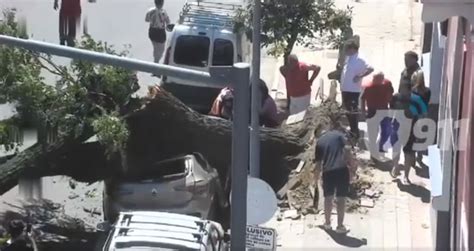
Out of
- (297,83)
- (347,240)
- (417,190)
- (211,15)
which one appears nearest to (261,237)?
(347,240)

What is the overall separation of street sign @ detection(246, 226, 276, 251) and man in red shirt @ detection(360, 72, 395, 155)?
14.7 feet

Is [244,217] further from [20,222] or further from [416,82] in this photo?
[416,82]

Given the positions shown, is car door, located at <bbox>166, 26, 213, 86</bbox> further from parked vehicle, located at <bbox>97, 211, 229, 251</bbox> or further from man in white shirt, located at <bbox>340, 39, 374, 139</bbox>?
parked vehicle, located at <bbox>97, 211, 229, 251</bbox>

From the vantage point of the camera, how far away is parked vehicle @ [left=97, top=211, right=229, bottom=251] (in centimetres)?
1197

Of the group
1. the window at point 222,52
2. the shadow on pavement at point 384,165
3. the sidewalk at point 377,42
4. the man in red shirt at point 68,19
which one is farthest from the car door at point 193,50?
the shadow on pavement at point 384,165

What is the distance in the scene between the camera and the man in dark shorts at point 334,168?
1364cm

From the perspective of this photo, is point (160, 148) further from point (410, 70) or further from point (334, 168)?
point (410, 70)

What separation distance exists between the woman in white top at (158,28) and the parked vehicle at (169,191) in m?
6.23

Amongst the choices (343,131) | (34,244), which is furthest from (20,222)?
(343,131)

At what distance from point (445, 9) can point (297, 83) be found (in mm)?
8030

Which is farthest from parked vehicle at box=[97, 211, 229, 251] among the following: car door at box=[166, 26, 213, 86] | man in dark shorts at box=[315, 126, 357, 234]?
car door at box=[166, 26, 213, 86]

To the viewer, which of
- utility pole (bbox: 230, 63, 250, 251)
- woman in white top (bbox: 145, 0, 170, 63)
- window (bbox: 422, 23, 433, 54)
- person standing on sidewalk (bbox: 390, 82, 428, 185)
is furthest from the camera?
woman in white top (bbox: 145, 0, 170, 63)

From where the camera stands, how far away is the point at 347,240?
44.6ft

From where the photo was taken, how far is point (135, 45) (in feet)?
68.6
